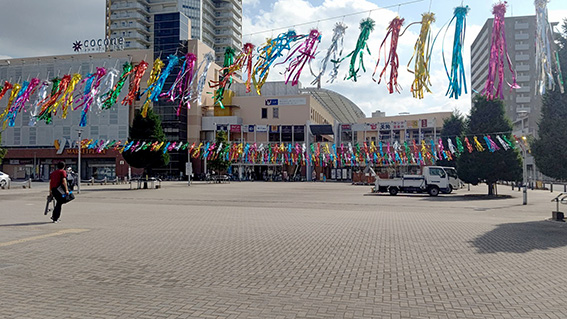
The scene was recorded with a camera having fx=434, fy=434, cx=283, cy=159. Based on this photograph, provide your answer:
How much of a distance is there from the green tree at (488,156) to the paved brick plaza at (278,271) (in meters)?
20.7

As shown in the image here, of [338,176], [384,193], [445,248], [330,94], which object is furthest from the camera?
[330,94]

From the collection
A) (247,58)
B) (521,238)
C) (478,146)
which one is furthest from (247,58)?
(478,146)

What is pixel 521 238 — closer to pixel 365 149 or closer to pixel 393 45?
pixel 393 45

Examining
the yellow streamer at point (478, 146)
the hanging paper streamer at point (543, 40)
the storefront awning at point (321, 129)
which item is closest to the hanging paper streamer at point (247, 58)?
the hanging paper streamer at point (543, 40)

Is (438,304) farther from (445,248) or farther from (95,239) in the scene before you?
(95,239)

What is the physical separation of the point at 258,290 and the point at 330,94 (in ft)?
291

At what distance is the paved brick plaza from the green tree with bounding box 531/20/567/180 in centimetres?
500

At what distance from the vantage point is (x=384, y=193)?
34.6 m

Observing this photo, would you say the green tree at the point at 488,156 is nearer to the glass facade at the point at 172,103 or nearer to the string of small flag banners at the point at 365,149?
the string of small flag banners at the point at 365,149

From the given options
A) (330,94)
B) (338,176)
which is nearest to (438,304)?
(338,176)

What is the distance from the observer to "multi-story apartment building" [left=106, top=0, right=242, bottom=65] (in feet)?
292

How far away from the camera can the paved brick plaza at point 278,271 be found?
5.21 m

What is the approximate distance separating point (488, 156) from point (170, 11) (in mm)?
79620

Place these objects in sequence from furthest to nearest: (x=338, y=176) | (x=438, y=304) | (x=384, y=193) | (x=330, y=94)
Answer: (x=330, y=94)
(x=338, y=176)
(x=384, y=193)
(x=438, y=304)
